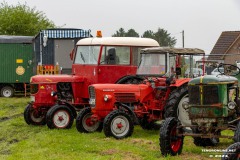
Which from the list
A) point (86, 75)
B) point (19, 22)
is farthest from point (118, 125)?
point (19, 22)

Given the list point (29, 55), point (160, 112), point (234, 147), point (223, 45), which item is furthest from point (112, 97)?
point (223, 45)

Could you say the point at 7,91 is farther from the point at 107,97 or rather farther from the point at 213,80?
the point at 213,80

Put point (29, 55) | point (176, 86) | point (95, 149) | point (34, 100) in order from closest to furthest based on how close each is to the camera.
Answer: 1. point (95, 149)
2. point (176, 86)
3. point (34, 100)
4. point (29, 55)

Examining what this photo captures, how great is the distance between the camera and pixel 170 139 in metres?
9.78

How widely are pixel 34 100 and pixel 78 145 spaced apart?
4.35 meters

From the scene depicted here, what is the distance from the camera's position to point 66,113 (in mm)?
14250

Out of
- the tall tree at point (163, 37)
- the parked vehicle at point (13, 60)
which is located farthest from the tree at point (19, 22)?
the tall tree at point (163, 37)

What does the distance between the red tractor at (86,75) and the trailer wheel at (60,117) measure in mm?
396

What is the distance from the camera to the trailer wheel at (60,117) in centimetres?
1412

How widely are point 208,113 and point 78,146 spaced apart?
265cm

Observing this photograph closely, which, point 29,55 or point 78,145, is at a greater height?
point 29,55

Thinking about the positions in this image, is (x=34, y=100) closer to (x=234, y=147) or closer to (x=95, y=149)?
(x=95, y=149)

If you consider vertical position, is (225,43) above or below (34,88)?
above

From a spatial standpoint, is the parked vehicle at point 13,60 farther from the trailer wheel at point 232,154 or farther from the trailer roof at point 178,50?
the trailer wheel at point 232,154
